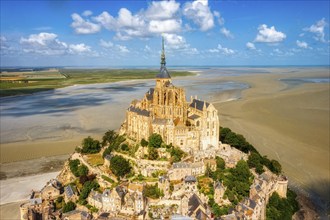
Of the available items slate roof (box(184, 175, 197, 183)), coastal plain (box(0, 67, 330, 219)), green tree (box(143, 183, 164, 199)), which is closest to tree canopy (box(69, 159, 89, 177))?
coastal plain (box(0, 67, 330, 219))

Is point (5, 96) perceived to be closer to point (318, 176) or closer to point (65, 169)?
point (65, 169)

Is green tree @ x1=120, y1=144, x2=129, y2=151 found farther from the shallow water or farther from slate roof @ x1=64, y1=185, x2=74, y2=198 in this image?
the shallow water

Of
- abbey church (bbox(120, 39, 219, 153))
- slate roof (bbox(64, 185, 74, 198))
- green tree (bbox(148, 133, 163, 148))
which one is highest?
abbey church (bbox(120, 39, 219, 153))

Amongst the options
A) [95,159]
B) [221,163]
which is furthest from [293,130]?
[95,159]

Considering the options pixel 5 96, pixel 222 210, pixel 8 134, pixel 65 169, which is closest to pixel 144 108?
pixel 65 169

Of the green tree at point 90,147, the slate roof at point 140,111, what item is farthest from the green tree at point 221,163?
the green tree at point 90,147

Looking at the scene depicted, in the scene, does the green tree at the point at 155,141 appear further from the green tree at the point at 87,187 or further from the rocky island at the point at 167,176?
the green tree at the point at 87,187
